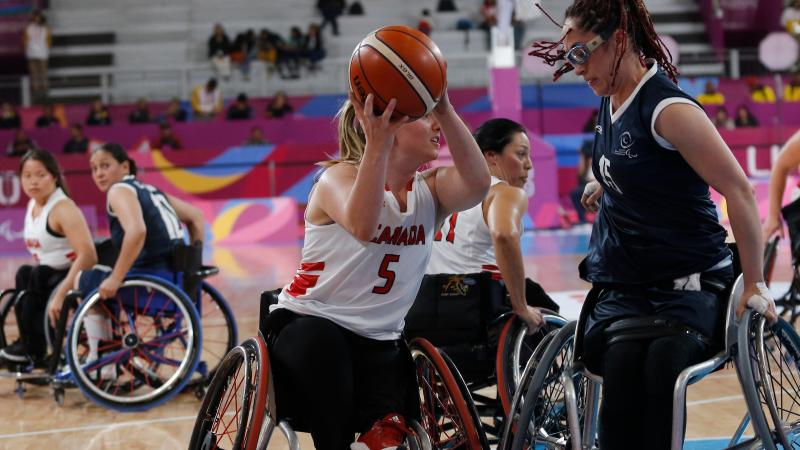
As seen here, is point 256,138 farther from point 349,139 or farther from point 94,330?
point 349,139

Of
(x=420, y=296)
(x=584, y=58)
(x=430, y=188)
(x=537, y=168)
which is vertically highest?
(x=584, y=58)

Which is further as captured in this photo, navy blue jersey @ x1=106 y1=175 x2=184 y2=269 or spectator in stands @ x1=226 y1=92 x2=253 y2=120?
spectator in stands @ x1=226 y1=92 x2=253 y2=120

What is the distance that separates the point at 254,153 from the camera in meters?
14.0

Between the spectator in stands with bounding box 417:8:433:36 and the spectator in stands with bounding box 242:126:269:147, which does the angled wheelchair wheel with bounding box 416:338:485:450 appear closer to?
the spectator in stands with bounding box 242:126:269:147

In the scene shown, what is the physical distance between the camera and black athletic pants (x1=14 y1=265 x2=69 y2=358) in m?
4.96

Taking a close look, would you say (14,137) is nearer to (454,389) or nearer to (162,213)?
(162,213)

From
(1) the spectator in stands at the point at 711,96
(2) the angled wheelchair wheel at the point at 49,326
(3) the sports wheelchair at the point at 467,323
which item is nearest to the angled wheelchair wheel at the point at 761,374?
(3) the sports wheelchair at the point at 467,323

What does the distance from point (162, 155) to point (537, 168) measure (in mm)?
5117

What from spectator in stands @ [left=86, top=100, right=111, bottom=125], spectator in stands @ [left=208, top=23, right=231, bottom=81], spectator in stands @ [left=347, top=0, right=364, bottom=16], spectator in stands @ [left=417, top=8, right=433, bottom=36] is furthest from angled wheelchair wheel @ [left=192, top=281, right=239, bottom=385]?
spectator in stands @ [left=347, top=0, right=364, bottom=16]

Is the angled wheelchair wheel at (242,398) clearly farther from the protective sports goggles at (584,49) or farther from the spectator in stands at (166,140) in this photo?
the spectator in stands at (166,140)

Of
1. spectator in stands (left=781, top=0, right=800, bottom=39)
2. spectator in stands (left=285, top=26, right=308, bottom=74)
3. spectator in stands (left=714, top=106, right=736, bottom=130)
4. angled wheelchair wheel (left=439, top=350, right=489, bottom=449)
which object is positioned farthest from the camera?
spectator in stands (left=285, top=26, right=308, bottom=74)

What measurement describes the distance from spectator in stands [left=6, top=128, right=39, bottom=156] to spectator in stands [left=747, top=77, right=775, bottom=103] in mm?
11035

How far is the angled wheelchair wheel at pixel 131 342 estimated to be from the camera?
452cm

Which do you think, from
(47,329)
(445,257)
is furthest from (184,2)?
(445,257)
